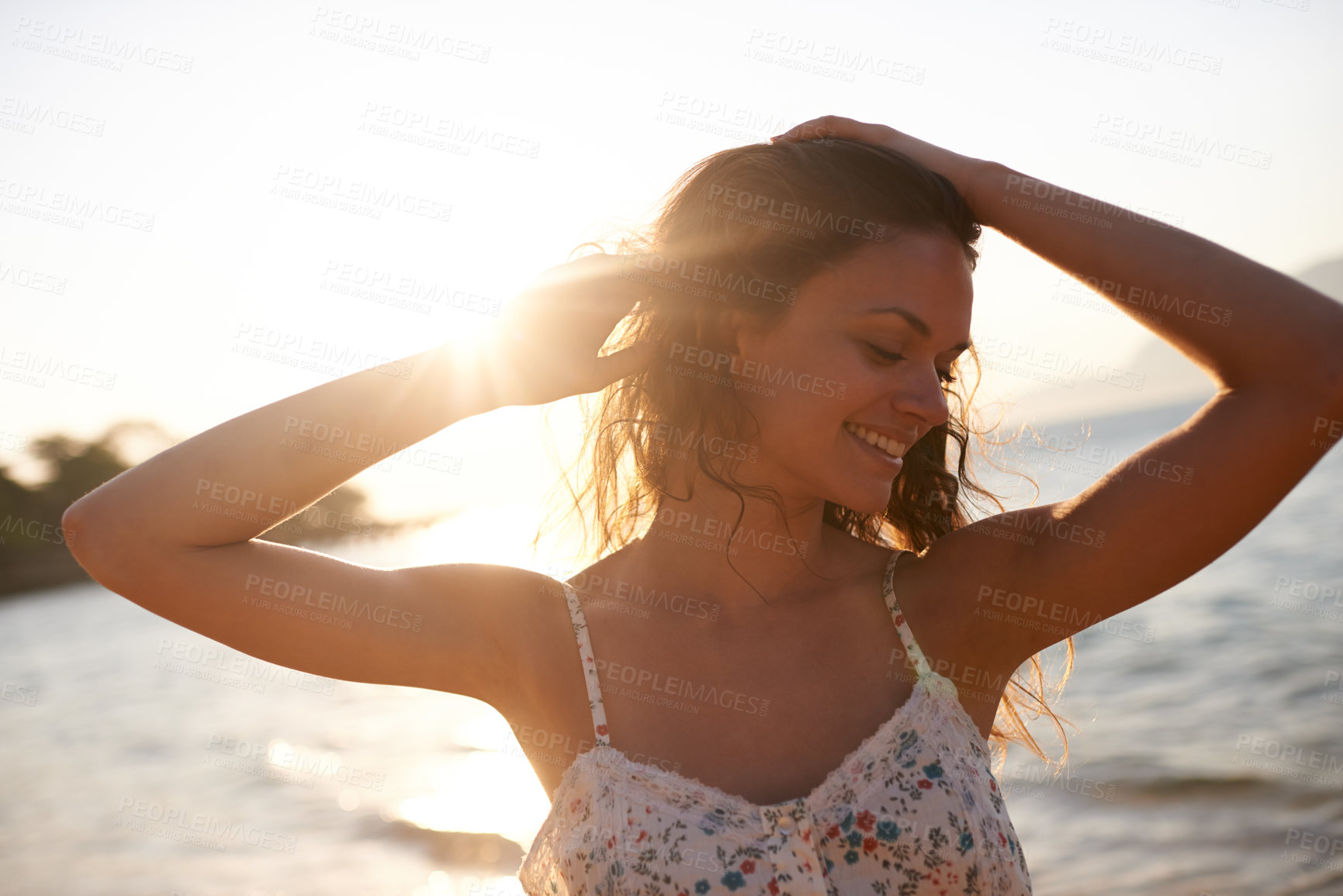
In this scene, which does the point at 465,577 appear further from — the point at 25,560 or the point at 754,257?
the point at 25,560

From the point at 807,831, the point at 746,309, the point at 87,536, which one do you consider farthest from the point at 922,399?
the point at 87,536

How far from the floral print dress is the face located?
23.3 inches

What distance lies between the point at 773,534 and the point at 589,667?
61 cm

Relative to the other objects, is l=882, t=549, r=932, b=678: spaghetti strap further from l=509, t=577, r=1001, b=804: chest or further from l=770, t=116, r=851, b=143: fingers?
l=770, t=116, r=851, b=143: fingers

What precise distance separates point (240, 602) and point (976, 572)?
166cm

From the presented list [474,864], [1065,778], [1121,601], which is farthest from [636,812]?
[1065,778]

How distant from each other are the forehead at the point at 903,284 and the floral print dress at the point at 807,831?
0.92 meters

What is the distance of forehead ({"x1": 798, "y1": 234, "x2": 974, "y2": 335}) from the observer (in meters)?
2.09

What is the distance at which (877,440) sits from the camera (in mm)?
2137

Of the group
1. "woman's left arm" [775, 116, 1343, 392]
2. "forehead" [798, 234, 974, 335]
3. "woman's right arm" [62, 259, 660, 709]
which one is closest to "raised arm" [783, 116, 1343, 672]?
"woman's left arm" [775, 116, 1343, 392]

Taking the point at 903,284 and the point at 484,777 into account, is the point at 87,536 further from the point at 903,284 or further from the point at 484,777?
the point at 484,777

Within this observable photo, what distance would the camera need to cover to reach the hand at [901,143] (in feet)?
7.20

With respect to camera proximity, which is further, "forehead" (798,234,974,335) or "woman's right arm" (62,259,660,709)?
"forehead" (798,234,974,335)

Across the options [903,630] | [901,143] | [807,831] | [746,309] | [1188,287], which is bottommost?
[807,831]
